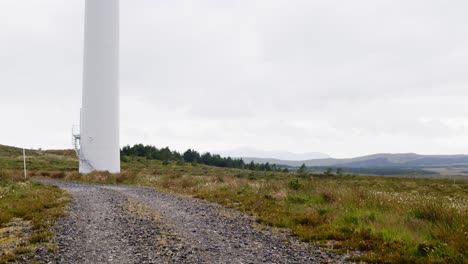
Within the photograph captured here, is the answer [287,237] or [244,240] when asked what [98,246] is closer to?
[244,240]

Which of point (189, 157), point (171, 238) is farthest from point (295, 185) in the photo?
point (189, 157)

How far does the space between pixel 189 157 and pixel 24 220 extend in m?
96.3

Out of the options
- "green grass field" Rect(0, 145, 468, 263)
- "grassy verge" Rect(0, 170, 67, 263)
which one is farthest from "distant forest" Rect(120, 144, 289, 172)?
"green grass field" Rect(0, 145, 468, 263)

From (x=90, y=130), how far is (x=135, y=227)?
2571 centimetres

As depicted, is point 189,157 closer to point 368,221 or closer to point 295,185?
point 295,185

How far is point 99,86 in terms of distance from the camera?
34.8 m

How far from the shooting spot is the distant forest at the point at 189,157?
85438 millimetres

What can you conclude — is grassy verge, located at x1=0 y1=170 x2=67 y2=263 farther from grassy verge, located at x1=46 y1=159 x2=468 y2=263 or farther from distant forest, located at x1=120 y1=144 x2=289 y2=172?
distant forest, located at x1=120 y1=144 x2=289 y2=172

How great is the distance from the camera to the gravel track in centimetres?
859

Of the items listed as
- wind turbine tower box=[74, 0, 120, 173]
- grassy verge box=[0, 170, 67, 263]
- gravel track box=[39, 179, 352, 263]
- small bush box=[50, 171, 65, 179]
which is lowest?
gravel track box=[39, 179, 352, 263]

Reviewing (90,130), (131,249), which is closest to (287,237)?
(131,249)

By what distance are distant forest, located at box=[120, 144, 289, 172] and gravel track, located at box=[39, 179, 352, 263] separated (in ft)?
181

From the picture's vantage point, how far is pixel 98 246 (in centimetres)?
945

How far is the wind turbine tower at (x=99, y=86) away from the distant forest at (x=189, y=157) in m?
32.2
